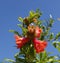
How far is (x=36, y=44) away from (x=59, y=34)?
1.62 metres

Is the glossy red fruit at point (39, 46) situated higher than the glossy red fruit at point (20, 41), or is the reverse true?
the glossy red fruit at point (20, 41)

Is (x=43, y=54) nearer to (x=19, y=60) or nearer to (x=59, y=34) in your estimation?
(x=19, y=60)

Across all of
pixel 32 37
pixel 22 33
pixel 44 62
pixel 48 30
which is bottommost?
pixel 44 62

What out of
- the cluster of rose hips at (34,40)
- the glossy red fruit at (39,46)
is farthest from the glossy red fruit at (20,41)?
the glossy red fruit at (39,46)

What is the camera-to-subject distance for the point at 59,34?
4.53 meters

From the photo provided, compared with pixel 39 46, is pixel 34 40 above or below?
above

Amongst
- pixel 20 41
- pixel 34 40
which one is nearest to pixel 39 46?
pixel 34 40

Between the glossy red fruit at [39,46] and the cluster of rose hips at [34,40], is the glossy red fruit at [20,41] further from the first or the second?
the glossy red fruit at [39,46]

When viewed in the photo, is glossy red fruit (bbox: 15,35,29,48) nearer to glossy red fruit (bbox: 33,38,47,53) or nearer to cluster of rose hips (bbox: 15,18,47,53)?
cluster of rose hips (bbox: 15,18,47,53)

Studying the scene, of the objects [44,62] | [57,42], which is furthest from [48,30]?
[44,62]

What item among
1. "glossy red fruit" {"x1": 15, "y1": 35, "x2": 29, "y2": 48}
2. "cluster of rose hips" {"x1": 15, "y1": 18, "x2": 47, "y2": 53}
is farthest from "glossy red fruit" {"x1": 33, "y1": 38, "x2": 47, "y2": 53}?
"glossy red fruit" {"x1": 15, "y1": 35, "x2": 29, "y2": 48}

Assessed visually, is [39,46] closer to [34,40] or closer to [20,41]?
[34,40]

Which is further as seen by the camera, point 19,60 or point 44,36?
point 44,36

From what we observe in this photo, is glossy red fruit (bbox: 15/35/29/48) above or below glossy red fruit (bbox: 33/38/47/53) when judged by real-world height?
above
